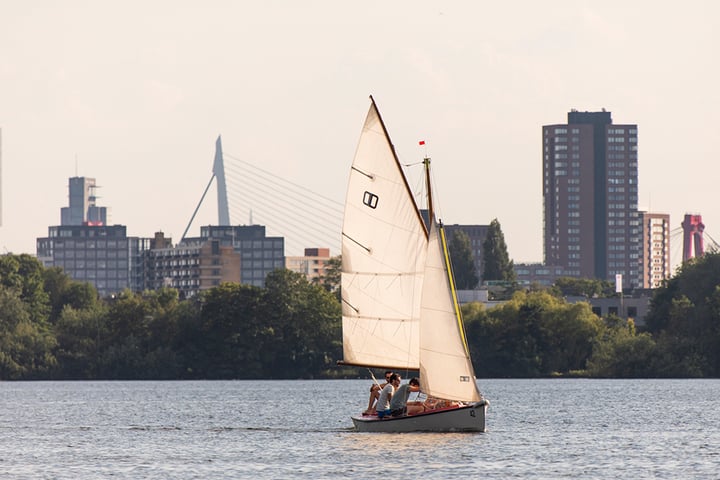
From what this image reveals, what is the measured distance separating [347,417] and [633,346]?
302 feet

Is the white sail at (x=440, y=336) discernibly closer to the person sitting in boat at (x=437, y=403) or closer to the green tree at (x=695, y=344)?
the person sitting in boat at (x=437, y=403)

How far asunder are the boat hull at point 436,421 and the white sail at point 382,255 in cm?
383

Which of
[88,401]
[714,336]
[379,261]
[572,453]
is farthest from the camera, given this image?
[714,336]

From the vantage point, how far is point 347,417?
108625 mm

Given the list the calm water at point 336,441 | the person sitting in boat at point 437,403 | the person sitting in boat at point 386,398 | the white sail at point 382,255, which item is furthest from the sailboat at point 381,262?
the calm water at point 336,441

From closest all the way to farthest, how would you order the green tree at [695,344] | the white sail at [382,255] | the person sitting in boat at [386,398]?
1. the person sitting in boat at [386,398]
2. the white sail at [382,255]
3. the green tree at [695,344]

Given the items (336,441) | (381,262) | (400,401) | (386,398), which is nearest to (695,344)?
(381,262)

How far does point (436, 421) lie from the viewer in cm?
7831

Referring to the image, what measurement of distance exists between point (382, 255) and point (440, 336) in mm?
5744

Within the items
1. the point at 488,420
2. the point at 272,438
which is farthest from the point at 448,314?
the point at 488,420

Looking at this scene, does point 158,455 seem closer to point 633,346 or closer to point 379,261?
point 379,261

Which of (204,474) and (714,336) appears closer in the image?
(204,474)

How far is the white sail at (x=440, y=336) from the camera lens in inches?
3086

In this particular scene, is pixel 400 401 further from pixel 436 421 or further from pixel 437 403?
pixel 437 403
